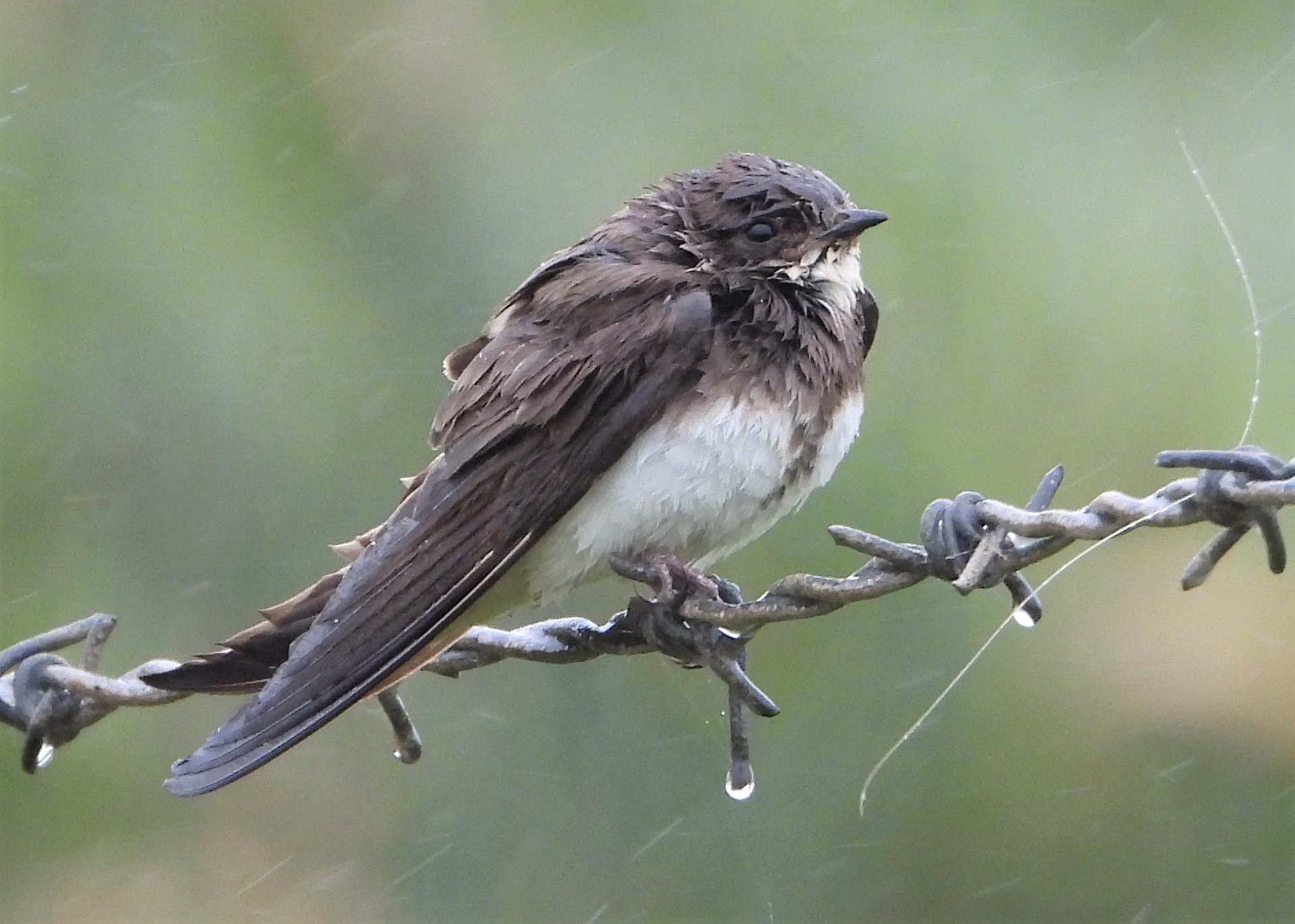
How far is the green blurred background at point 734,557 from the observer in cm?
501

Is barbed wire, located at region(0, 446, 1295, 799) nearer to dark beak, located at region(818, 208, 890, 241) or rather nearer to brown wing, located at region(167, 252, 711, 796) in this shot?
brown wing, located at region(167, 252, 711, 796)

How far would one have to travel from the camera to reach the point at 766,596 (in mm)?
2541

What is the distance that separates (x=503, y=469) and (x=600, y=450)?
176 mm

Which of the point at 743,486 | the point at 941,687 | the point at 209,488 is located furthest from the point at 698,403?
the point at 209,488

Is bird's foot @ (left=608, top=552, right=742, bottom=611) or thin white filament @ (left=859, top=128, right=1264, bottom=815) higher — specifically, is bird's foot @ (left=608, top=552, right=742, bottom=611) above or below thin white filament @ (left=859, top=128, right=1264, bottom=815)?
above

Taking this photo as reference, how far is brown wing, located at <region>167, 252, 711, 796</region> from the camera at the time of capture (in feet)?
9.89

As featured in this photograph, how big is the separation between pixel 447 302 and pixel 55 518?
138 cm

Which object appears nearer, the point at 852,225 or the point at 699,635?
the point at 699,635

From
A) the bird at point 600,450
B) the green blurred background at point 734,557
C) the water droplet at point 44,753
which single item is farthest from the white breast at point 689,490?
the green blurred background at point 734,557

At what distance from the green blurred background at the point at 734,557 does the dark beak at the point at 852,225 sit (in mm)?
1425

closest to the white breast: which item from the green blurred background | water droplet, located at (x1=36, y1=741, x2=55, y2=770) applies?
water droplet, located at (x1=36, y1=741, x2=55, y2=770)

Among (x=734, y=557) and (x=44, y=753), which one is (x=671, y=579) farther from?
(x=734, y=557)

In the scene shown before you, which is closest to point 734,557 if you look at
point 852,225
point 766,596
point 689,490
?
point 852,225

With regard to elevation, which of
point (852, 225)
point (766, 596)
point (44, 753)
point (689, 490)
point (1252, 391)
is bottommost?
point (1252, 391)
